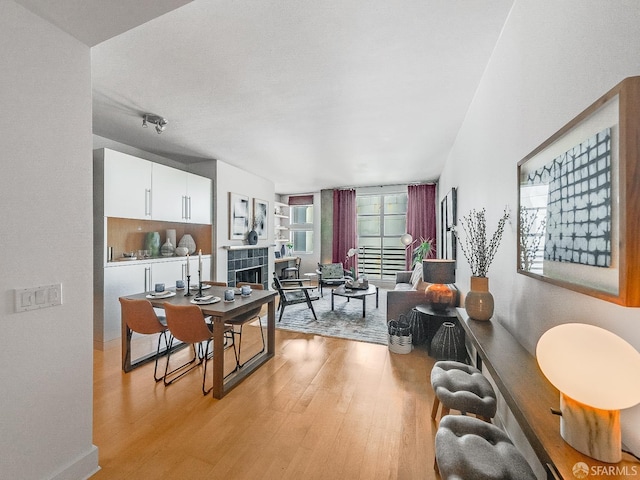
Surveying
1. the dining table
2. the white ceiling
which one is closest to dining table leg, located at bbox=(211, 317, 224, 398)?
the dining table

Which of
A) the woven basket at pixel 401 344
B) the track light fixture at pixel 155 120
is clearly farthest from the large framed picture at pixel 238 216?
the woven basket at pixel 401 344

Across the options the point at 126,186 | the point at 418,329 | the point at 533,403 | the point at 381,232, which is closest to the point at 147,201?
the point at 126,186

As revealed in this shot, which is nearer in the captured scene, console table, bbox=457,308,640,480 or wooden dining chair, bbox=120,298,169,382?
console table, bbox=457,308,640,480

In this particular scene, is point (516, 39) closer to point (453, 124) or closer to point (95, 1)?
point (453, 124)

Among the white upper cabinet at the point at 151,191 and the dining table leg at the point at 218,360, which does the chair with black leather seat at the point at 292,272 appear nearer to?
the white upper cabinet at the point at 151,191

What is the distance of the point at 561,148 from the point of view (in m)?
1.09

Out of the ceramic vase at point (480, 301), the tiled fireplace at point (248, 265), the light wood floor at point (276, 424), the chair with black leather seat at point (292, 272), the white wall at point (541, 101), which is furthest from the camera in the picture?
the chair with black leather seat at point (292, 272)

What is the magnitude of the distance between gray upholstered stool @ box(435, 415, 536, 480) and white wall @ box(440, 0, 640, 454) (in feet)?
1.23

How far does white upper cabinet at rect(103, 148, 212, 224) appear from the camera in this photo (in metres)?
3.31

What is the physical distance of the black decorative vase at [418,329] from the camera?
331 cm

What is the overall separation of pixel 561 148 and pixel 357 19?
1404mm

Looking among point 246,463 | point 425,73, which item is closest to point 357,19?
point 425,73

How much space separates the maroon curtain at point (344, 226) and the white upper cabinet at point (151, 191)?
12.0 ft

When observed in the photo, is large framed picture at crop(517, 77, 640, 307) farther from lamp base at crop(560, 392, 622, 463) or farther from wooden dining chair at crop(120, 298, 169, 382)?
wooden dining chair at crop(120, 298, 169, 382)
